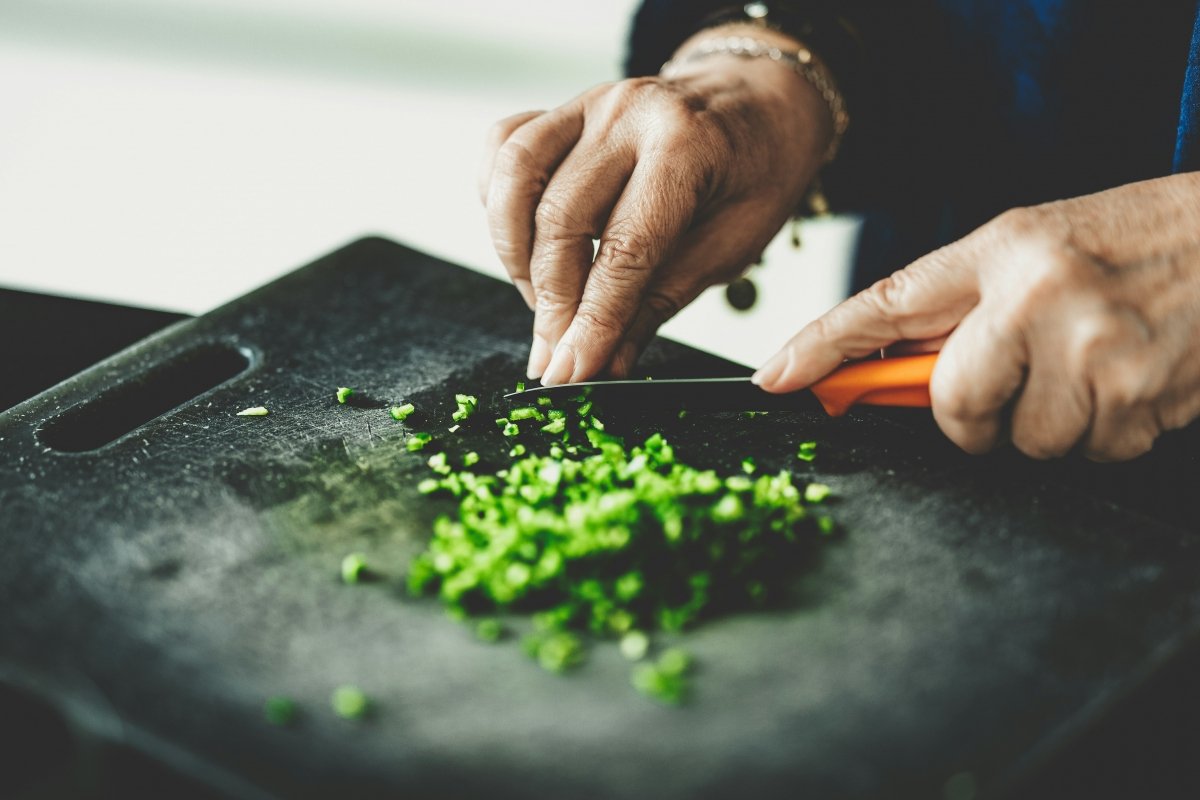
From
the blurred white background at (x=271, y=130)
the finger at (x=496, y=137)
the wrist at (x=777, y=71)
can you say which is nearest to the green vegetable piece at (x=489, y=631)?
the finger at (x=496, y=137)

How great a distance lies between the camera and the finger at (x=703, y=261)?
1410 millimetres

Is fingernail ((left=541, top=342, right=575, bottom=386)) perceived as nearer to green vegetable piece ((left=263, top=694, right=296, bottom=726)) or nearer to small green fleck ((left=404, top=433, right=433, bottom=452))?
small green fleck ((left=404, top=433, right=433, bottom=452))

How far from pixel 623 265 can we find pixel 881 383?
13.2 inches

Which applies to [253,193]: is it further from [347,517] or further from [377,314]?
[347,517]

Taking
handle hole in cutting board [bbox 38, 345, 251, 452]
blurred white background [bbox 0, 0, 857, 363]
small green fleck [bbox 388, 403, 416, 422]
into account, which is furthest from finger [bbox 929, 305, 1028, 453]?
blurred white background [bbox 0, 0, 857, 363]

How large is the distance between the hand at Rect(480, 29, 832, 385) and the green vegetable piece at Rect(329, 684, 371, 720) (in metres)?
0.50

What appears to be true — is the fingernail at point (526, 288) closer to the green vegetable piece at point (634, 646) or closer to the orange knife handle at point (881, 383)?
the orange knife handle at point (881, 383)

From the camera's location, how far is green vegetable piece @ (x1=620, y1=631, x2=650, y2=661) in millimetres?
905

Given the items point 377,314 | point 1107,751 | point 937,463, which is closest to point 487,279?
point 377,314

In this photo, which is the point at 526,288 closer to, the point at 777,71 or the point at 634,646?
the point at 777,71

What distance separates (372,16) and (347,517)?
10.5 ft

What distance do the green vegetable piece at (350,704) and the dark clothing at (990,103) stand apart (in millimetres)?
1150

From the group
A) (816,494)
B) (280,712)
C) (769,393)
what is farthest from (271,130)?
(280,712)

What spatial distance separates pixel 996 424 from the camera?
1.15 metres
